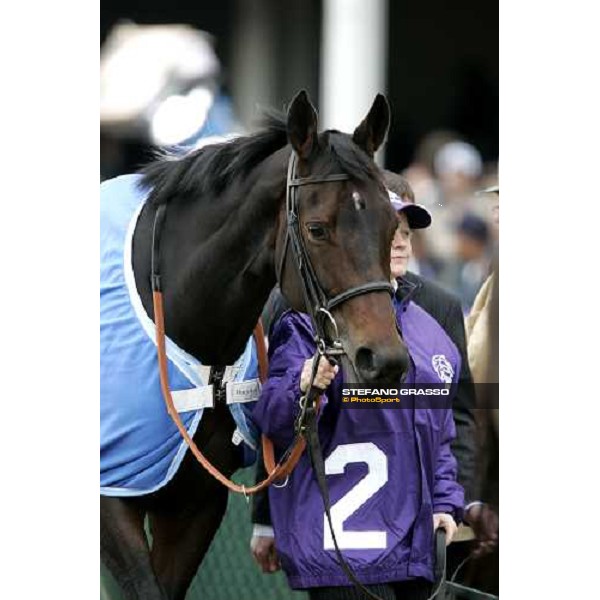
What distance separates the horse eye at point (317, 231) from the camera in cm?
353

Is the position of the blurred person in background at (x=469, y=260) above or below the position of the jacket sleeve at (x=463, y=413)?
above

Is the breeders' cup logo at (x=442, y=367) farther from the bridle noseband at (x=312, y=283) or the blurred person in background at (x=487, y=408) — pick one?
the bridle noseband at (x=312, y=283)

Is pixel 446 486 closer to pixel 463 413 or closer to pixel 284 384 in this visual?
pixel 463 413

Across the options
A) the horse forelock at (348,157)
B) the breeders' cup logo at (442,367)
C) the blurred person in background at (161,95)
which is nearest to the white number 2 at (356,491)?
the breeders' cup logo at (442,367)

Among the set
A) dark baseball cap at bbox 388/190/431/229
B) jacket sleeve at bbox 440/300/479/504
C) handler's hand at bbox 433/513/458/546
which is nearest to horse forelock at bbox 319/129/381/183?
dark baseball cap at bbox 388/190/431/229

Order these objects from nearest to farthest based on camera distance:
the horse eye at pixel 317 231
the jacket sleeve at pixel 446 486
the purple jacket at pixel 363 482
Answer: the horse eye at pixel 317 231
the purple jacket at pixel 363 482
the jacket sleeve at pixel 446 486

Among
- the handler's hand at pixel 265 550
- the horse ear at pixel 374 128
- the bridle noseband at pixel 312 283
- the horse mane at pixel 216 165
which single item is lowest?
the handler's hand at pixel 265 550

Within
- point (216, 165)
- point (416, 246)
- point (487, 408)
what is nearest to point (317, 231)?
point (216, 165)

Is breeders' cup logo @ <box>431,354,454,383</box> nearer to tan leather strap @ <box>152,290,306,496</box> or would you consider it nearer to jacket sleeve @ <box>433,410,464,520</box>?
jacket sleeve @ <box>433,410,464,520</box>

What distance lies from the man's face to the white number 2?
1.39 ft

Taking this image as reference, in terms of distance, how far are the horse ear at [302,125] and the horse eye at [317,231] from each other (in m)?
0.16
